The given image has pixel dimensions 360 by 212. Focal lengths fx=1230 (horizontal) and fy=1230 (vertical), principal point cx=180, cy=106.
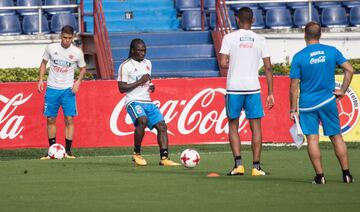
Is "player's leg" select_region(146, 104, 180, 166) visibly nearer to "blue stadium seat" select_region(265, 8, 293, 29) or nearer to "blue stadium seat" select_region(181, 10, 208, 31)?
"blue stadium seat" select_region(181, 10, 208, 31)

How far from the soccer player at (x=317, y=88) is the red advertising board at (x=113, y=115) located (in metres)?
9.30

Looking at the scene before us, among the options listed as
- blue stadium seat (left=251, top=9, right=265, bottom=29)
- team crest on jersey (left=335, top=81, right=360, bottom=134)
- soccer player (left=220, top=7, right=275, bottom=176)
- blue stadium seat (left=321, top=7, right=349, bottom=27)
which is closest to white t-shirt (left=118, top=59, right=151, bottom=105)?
soccer player (left=220, top=7, right=275, bottom=176)

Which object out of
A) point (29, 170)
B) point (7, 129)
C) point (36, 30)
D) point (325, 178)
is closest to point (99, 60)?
point (36, 30)

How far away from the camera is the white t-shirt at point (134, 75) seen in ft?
62.2

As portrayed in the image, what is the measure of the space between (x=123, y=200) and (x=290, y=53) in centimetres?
1680

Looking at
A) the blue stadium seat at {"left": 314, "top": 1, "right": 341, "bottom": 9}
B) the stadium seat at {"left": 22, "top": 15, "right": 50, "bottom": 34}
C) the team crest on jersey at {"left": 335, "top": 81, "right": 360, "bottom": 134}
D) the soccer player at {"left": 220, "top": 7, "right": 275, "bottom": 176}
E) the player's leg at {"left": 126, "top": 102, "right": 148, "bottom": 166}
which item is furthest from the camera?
the blue stadium seat at {"left": 314, "top": 1, "right": 341, "bottom": 9}

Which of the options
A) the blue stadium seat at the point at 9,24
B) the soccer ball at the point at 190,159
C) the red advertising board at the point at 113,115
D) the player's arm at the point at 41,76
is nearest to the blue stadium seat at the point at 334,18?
the red advertising board at the point at 113,115

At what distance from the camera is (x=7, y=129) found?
23922 millimetres

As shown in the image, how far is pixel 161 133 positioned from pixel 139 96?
0.67 meters

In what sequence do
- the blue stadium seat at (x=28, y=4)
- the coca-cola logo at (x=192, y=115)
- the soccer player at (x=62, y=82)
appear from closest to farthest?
the soccer player at (x=62, y=82) → the coca-cola logo at (x=192, y=115) → the blue stadium seat at (x=28, y=4)

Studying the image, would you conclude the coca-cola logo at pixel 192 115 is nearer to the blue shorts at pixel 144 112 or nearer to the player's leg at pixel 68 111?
the player's leg at pixel 68 111

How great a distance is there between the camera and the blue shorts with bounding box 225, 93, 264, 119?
16438 mm

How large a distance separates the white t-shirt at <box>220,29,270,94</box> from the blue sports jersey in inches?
59.9

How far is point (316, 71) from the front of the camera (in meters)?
14.9
